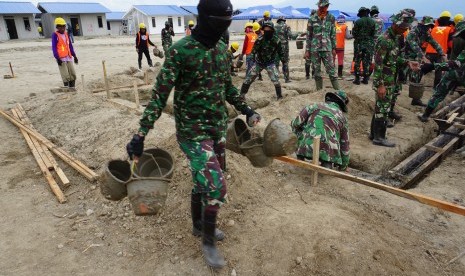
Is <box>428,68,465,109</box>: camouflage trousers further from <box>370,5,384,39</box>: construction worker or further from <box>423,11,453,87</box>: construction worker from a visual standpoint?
<box>423,11,453,87</box>: construction worker

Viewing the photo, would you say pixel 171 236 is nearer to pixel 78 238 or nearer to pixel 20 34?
pixel 78 238

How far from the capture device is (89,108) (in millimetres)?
6902

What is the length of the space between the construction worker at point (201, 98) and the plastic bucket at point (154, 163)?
0.34 meters

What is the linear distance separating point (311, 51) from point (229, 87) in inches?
210

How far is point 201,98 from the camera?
2396 mm

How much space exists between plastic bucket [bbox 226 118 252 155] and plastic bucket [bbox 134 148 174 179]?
0.64 meters

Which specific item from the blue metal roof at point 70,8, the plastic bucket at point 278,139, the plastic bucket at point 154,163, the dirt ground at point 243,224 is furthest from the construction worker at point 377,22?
the blue metal roof at point 70,8

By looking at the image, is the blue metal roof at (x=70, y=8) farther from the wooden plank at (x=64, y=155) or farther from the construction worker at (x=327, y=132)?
the construction worker at (x=327, y=132)

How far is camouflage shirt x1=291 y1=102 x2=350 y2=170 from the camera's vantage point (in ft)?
13.8

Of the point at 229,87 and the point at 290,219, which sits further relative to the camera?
the point at 290,219

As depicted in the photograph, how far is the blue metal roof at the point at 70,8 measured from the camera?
34031 mm

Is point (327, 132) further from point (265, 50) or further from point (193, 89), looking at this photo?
point (265, 50)

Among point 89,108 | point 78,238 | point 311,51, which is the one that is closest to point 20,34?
point 89,108

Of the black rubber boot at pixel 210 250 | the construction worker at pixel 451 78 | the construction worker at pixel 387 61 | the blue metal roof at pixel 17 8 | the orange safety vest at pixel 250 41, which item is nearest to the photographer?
the black rubber boot at pixel 210 250
